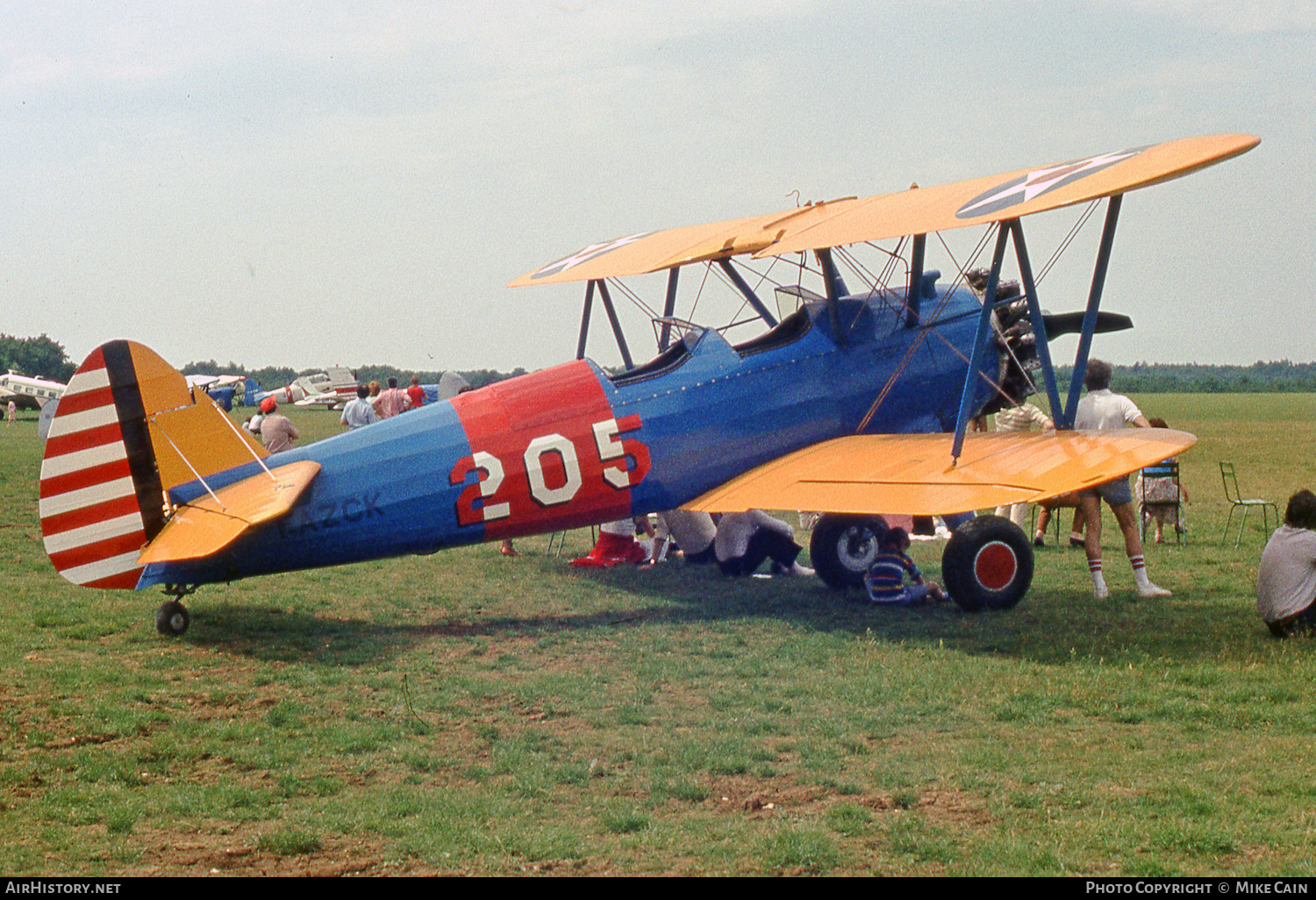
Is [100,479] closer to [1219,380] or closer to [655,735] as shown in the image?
[655,735]

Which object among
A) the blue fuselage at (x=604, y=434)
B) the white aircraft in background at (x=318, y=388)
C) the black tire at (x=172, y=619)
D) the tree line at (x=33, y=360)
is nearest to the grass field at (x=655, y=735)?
the black tire at (x=172, y=619)

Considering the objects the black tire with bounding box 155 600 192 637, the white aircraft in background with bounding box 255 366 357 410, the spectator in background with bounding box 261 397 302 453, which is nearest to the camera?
the black tire with bounding box 155 600 192 637

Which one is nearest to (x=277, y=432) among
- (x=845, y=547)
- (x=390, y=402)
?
(x=390, y=402)

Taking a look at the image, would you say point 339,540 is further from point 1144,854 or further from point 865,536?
point 1144,854

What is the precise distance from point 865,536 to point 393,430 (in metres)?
3.85

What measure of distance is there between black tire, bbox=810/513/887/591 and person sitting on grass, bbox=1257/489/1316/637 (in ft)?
9.65

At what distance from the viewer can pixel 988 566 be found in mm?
7570

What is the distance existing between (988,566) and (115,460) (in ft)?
19.0

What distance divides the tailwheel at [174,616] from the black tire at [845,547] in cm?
469

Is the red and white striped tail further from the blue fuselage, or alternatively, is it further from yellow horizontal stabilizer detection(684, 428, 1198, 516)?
yellow horizontal stabilizer detection(684, 428, 1198, 516)

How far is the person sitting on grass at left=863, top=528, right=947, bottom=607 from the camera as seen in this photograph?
26.6ft

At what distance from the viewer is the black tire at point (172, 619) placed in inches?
286

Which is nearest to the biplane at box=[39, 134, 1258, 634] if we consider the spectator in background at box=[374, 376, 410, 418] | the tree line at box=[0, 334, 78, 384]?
the spectator in background at box=[374, 376, 410, 418]

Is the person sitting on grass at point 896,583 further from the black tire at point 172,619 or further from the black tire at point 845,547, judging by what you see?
the black tire at point 172,619
